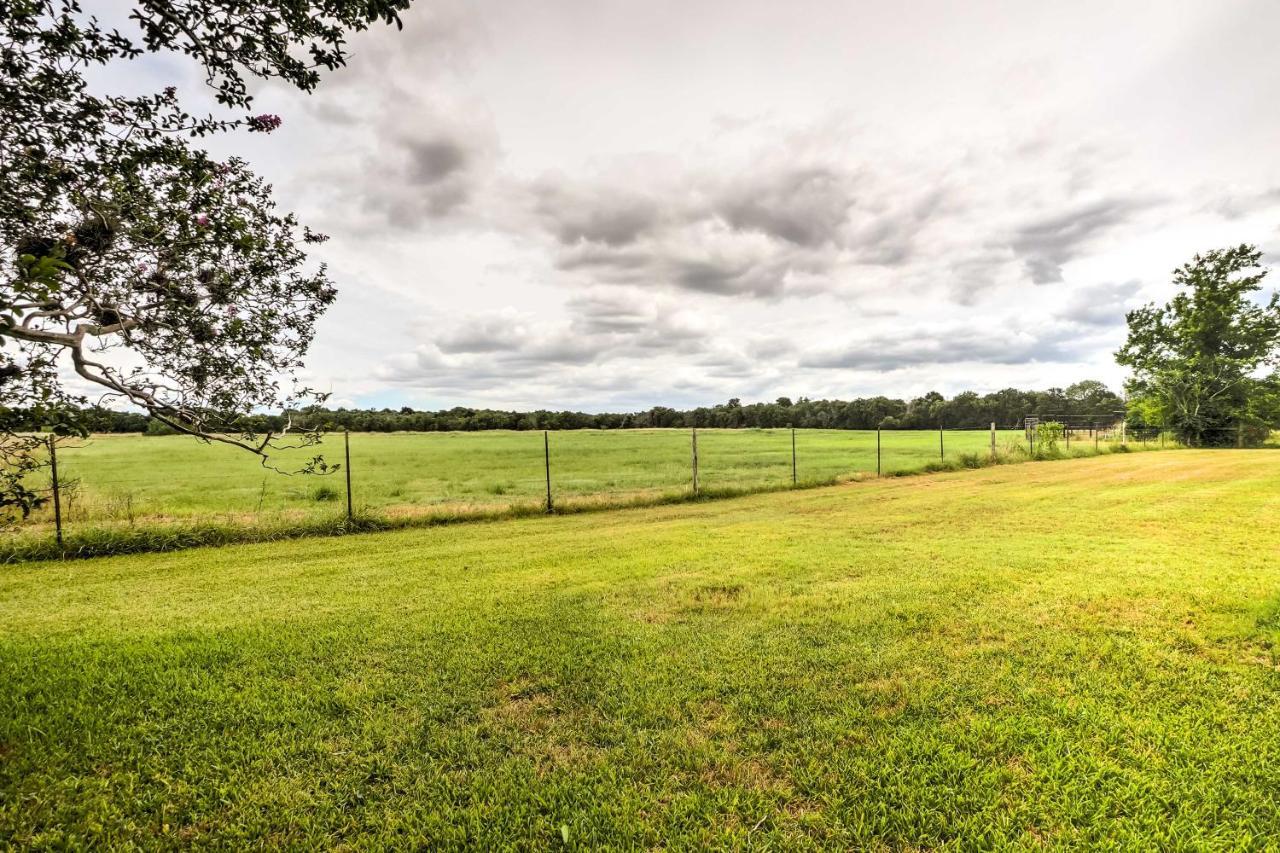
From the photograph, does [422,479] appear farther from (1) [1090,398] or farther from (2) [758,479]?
(1) [1090,398]

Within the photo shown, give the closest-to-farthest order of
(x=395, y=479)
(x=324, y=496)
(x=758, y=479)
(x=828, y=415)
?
1. (x=324, y=496)
2. (x=758, y=479)
3. (x=395, y=479)
4. (x=828, y=415)

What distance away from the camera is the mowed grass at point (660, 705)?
2.62 m

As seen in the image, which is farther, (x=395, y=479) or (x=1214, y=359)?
(x=1214, y=359)

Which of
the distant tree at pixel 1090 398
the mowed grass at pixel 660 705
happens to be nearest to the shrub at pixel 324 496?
the mowed grass at pixel 660 705

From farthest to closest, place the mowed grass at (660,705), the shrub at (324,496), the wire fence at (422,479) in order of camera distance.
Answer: the shrub at (324,496) → the wire fence at (422,479) → the mowed grass at (660,705)

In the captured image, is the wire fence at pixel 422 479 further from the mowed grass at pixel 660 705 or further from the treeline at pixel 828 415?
the treeline at pixel 828 415

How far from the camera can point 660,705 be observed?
3.62 m

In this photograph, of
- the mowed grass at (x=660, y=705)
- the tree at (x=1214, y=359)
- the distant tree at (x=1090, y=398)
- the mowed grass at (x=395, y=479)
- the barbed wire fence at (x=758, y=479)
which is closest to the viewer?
the mowed grass at (x=660, y=705)

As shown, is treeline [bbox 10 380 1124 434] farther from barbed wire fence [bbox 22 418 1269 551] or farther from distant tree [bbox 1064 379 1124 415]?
barbed wire fence [bbox 22 418 1269 551]

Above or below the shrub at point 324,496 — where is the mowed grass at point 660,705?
above

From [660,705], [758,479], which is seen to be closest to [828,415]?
[758,479]

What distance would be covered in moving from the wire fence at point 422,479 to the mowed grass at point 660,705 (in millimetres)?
1774

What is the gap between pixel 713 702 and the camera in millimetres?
3664

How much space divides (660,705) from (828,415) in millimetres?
91634
